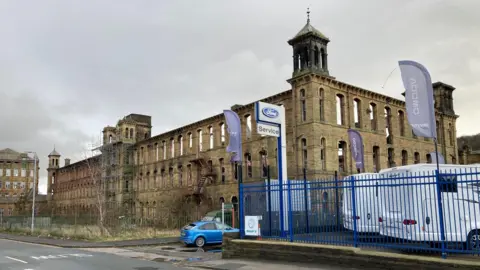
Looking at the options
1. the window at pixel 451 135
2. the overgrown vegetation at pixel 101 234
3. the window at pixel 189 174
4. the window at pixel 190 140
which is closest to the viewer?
the overgrown vegetation at pixel 101 234

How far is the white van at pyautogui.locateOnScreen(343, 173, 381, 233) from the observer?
42.0 ft

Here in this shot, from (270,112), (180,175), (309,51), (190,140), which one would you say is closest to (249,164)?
(190,140)

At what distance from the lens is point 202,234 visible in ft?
77.2

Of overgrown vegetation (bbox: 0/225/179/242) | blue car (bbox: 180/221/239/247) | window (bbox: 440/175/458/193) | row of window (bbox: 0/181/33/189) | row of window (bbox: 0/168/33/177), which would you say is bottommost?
overgrown vegetation (bbox: 0/225/179/242)

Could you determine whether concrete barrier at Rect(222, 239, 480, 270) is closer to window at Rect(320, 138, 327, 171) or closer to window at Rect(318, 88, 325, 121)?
window at Rect(320, 138, 327, 171)

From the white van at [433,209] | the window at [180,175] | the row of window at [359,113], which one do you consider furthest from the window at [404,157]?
the white van at [433,209]

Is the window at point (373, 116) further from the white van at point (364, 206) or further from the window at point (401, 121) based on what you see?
the white van at point (364, 206)

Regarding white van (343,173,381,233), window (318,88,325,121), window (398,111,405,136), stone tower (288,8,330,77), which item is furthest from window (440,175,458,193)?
window (398,111,405,136)

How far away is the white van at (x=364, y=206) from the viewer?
12.8 meters

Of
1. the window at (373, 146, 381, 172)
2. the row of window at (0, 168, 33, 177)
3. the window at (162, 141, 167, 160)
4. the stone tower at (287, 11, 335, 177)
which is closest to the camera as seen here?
the stone tower at (287, 11, 335, 177)

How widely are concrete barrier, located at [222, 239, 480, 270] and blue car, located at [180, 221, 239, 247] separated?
701cm

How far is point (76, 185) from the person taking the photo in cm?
8050

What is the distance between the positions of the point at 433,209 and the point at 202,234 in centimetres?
1415

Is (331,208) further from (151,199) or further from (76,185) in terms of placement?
(76,185)
